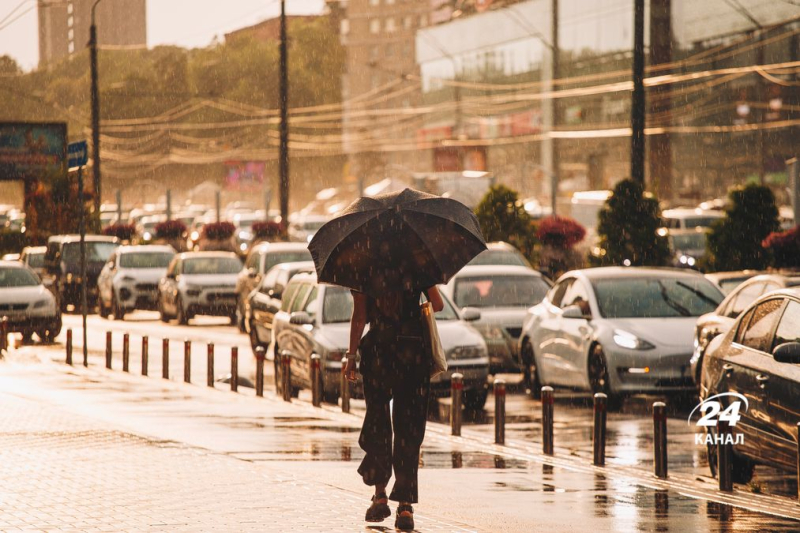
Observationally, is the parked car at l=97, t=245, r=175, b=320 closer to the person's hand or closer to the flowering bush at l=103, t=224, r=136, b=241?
the flowering bush at l=103, t=224, r=136, b=241

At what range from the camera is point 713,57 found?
66.7 meters

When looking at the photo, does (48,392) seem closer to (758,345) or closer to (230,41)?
(758,345)

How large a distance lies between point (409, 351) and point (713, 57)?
60380 mm

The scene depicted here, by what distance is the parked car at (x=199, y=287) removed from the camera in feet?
107

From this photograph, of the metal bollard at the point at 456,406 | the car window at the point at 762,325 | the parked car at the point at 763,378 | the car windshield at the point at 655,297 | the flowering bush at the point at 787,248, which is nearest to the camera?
the parked car at the point at 763,378

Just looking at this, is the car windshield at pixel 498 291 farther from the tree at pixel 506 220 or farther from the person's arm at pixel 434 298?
the tree at pixel 506 220

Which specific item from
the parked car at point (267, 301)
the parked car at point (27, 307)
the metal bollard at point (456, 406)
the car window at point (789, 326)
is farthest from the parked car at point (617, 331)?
the parked car at point (27, 307)

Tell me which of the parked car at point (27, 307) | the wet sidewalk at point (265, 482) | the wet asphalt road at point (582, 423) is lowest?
the wet asphalt road at point (582, 423)

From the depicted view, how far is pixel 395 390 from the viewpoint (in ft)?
28.1

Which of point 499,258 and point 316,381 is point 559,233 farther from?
point 316,381

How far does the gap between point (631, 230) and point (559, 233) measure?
748 cm

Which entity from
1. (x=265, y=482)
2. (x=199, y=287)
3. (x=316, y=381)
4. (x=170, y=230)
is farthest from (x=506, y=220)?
(x=265, y=482)

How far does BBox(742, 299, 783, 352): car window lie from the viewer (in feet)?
36.3

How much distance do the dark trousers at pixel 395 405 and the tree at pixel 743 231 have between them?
19880 mm
